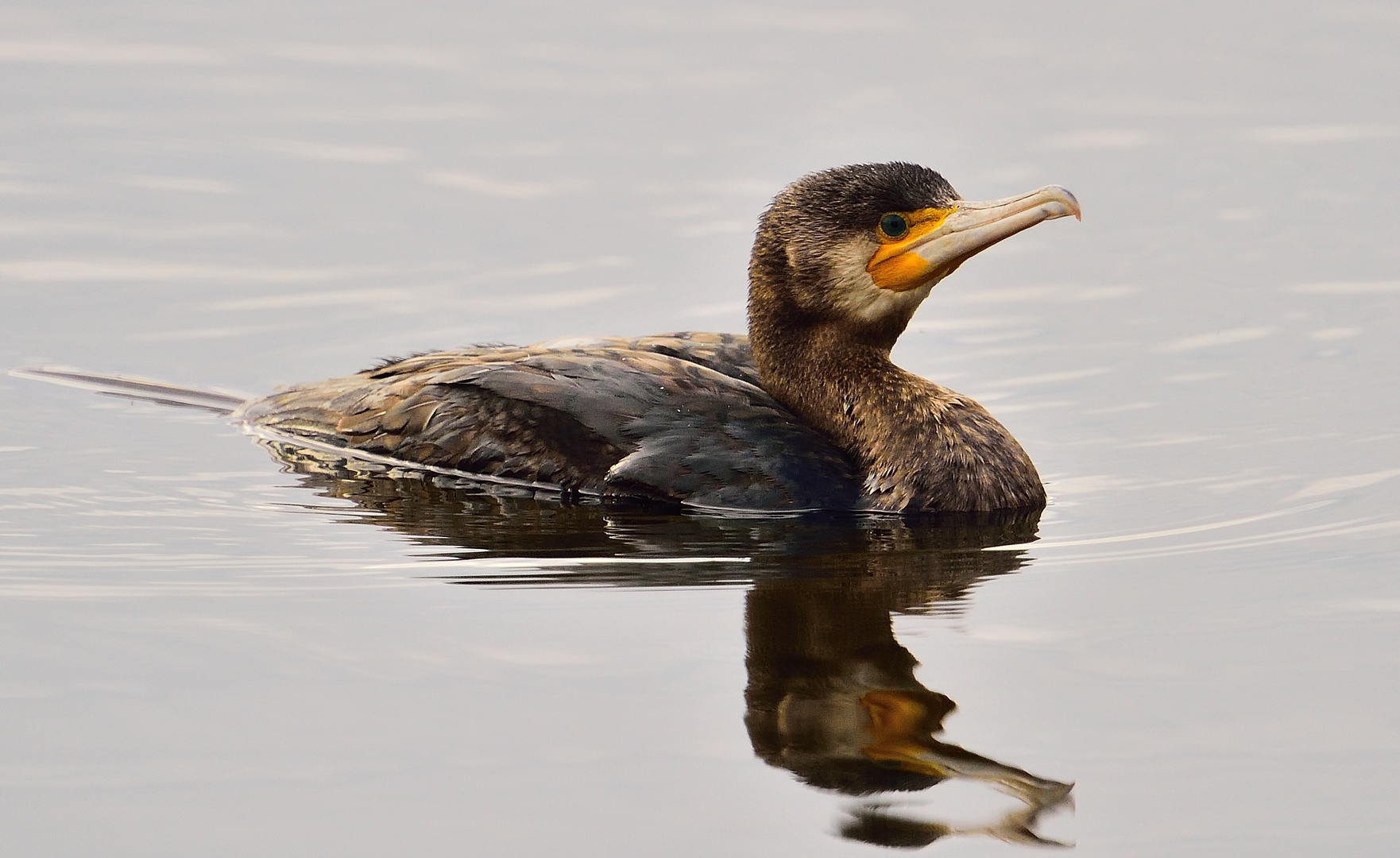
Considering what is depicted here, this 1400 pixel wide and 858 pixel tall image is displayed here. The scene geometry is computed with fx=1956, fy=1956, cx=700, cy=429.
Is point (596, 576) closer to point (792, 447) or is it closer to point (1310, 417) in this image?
point (792, 447)

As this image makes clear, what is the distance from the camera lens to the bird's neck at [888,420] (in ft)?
24.7

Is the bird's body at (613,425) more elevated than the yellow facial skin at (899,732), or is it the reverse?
the bird's body at (613,425)

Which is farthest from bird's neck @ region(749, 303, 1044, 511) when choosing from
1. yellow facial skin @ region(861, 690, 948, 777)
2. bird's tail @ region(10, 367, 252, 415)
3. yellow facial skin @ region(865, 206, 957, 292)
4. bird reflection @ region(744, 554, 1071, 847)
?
bird's tail @ region(10, 367, 252, 415)

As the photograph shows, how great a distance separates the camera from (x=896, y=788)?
477 centimetres

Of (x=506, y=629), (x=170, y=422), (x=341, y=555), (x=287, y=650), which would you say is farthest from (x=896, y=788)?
(x=170, y=422)

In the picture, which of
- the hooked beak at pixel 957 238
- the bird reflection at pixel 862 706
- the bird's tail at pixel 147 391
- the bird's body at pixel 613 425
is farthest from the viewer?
the bird's tail at pixel 147 391

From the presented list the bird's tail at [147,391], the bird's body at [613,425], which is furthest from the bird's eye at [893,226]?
the bird's tail at [147,391]

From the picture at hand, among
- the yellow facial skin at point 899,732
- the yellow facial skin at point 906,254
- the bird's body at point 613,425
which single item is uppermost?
the yellow facial skin at point 906,254

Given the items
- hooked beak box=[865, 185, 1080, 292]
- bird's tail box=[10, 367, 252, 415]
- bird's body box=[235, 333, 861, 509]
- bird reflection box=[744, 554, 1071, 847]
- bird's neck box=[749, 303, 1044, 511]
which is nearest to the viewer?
bird reflection box=[744, 554, 1071, 847]

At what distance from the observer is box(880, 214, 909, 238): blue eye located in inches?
297

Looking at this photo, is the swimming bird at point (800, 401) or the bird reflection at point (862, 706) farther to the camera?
the swimming bird at point (800, 401)

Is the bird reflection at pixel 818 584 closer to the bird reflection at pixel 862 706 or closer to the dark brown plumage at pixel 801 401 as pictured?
the bird reflection at pixel 862 706

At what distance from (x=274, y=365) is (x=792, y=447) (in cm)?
332

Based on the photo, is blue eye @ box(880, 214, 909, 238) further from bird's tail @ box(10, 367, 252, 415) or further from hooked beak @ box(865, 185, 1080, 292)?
bird's tail @ box(10, 367, 252, 415)
